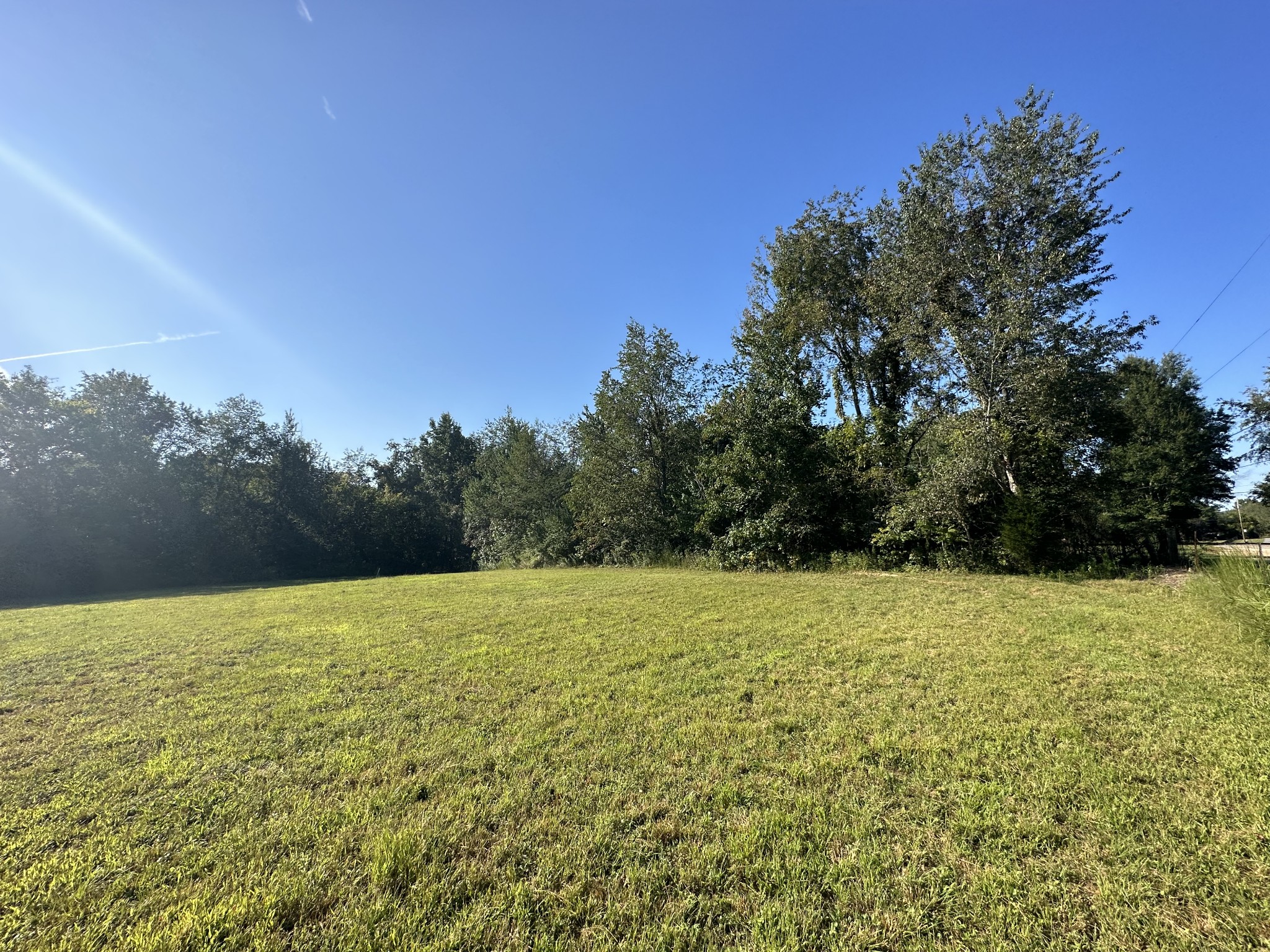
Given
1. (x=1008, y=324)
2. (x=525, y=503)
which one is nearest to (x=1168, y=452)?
(x=1008, y=324)

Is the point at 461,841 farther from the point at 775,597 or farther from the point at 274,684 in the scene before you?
the point at 775,597

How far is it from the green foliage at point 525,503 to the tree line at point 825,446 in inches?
6.0

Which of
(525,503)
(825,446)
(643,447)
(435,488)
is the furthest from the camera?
(435,488)

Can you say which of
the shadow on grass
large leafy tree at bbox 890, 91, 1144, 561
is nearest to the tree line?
large leafy tree at bbox 890, 91, 1144, 561

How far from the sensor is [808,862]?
223cm

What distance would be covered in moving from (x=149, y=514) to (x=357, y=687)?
2837cm

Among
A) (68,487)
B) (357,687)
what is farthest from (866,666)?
(68,487)

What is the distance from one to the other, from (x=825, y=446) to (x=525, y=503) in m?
15.7

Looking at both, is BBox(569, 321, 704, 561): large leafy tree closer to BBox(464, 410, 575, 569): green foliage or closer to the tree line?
the tree line

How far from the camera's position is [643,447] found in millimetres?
19953

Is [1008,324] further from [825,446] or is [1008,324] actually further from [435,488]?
[435,488]

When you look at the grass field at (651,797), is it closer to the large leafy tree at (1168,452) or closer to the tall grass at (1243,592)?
the tall grass at (1243,592)

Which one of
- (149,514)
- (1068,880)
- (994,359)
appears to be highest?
(994,359)

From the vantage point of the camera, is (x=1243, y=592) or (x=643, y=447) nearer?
(x=1243, y=592)
